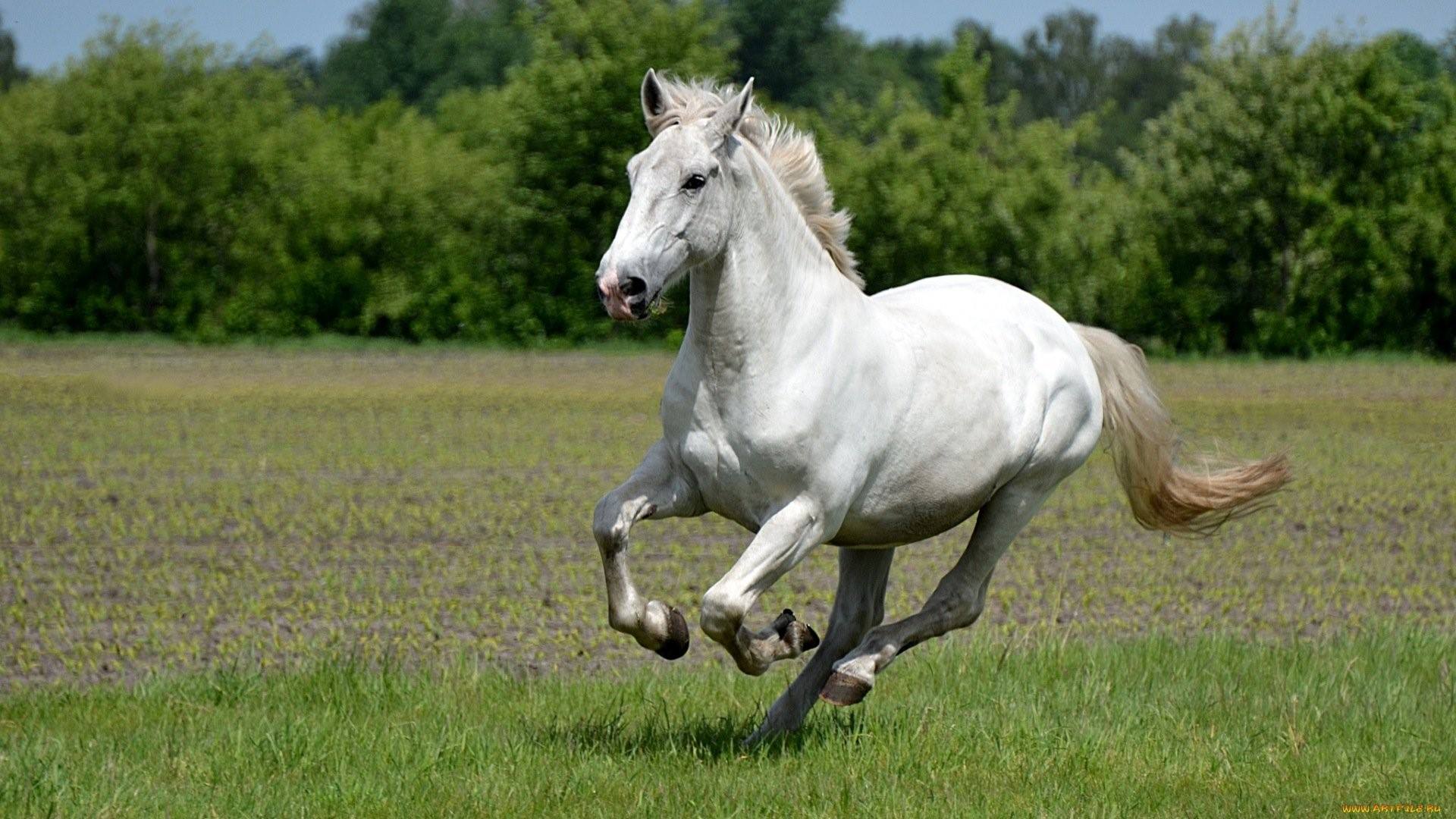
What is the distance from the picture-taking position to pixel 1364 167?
37125 millimetres

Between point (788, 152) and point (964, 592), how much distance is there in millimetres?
1715

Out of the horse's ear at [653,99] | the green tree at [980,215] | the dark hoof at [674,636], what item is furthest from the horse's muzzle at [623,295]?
the green tree at [980,215]

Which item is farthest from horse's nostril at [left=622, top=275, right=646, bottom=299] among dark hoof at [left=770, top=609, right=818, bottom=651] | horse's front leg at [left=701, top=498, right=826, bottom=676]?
dark hoof at [left=770, top=609, right=818, bottom=651]

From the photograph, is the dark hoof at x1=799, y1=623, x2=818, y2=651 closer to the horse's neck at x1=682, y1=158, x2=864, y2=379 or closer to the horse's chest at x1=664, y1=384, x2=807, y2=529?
the horse's chest at x1=664, y1=384, x2=807, y2=529

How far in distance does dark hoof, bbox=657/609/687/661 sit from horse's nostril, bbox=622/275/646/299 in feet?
3.71

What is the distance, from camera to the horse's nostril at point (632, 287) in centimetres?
478

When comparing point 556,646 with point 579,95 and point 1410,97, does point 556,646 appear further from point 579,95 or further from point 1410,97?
point 1410,97

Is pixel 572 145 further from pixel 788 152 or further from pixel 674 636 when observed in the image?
pixel 674 636

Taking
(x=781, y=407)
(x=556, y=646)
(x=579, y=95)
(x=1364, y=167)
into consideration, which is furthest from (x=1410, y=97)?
(x=781, y=407)

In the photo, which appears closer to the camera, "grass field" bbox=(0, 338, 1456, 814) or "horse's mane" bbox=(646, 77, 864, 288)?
"horse's mane" bbox=(646, 77, 864, 288)

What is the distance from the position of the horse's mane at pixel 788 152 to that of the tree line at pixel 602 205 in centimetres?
2936

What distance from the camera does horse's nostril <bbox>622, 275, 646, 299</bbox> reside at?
4.78m

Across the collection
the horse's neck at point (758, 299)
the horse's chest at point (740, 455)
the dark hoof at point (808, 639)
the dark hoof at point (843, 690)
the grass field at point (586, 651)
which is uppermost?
the horse's neck at point (758, 299)

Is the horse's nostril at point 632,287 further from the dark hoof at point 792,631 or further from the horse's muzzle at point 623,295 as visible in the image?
the dark hoof at point 792,631
